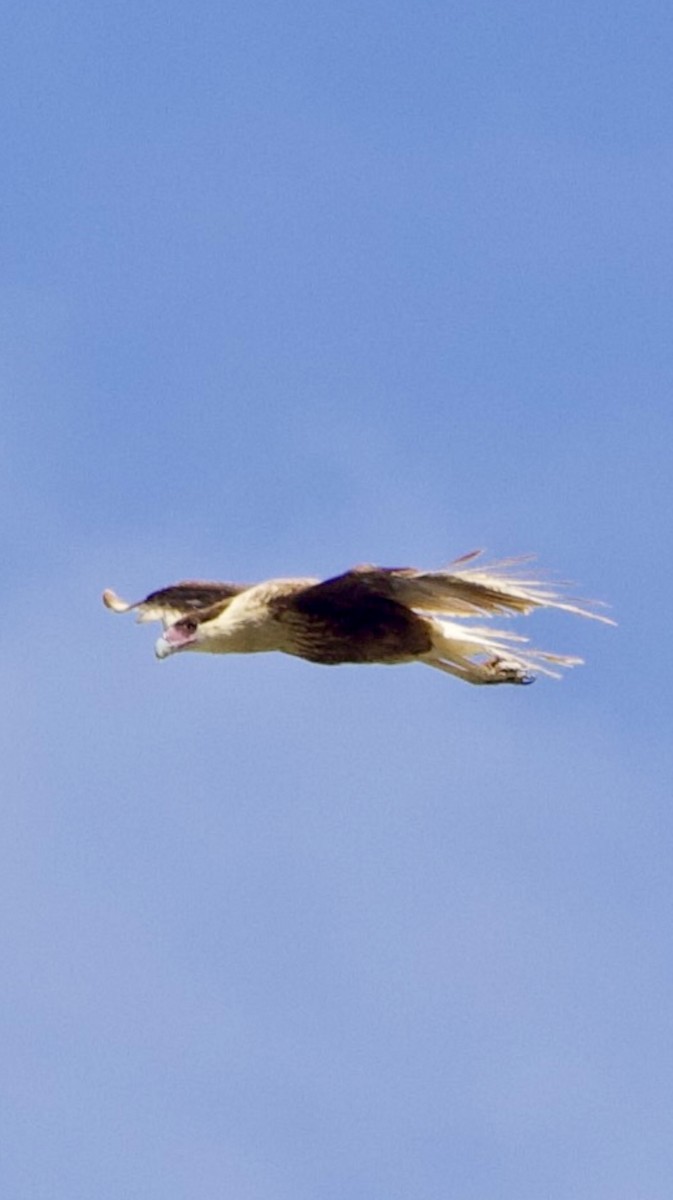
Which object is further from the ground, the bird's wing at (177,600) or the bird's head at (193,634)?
the bird's wing at (177,600)

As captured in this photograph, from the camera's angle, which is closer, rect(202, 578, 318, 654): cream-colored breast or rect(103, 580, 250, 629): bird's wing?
rect(202, 578, 318, 654): cream-colored breast

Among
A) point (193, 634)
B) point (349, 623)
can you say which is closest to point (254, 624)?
point (193, 634)

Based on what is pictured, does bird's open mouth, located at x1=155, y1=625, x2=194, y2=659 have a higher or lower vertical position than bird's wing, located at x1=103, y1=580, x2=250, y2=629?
lower

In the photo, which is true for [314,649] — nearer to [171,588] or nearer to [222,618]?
[222,618]

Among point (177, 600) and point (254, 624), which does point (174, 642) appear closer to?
point (254, 624)

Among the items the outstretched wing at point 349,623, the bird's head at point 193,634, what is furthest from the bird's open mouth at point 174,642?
the outstretched wing at point 349,623

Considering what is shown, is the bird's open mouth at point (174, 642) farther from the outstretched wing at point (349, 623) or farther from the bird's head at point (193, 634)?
the outstretched wing at point (349, 623)

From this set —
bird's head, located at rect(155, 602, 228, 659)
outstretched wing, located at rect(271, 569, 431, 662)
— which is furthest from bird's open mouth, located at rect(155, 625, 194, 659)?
outstretched wing, located at rect(271, 569, 431, 662)

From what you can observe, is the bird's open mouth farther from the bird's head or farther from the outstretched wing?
the outstretched wing
